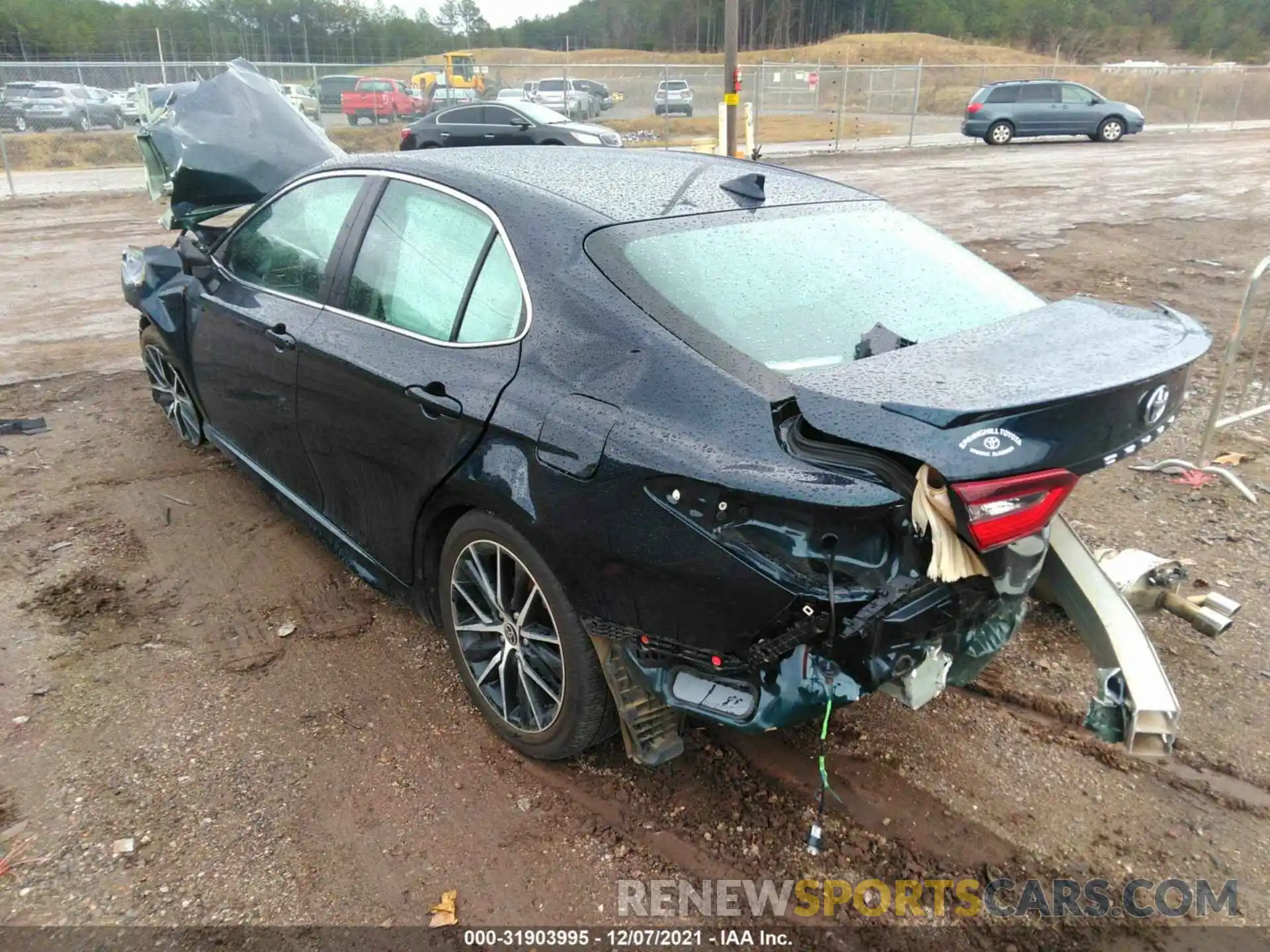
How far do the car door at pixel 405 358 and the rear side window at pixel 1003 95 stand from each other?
27538 millimetres

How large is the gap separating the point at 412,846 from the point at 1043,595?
6.41 ft

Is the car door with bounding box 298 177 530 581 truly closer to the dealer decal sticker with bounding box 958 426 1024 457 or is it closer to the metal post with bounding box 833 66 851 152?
the dealer decal sticker with bounding box 958 426 1024 457

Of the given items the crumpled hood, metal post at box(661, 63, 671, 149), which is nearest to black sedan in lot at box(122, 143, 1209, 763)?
the crumpled hood

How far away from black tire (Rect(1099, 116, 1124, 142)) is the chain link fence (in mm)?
4624

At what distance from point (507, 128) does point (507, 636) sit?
58.6ft

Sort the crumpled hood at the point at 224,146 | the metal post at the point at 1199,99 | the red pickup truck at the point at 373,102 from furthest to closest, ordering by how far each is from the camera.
Result: the metal post at the point at 1199,99
the red pickup truck at the point at 373,102
the crumpled hood at the point at 224,146

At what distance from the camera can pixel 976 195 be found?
1527 cm

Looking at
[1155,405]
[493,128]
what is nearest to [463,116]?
[493,128]

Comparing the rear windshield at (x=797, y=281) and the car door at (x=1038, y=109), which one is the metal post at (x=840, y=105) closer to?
the car door at (x=1038, y=109)

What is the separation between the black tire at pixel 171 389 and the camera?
193 inches

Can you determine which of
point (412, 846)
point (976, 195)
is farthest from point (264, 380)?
point (976, 195)

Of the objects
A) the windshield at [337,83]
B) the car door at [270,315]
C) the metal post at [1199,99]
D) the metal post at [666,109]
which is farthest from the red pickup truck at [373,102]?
the metal post at [1199,99]

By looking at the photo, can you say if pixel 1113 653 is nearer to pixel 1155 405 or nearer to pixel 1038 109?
pixel 1155 405

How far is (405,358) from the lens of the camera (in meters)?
2.94
